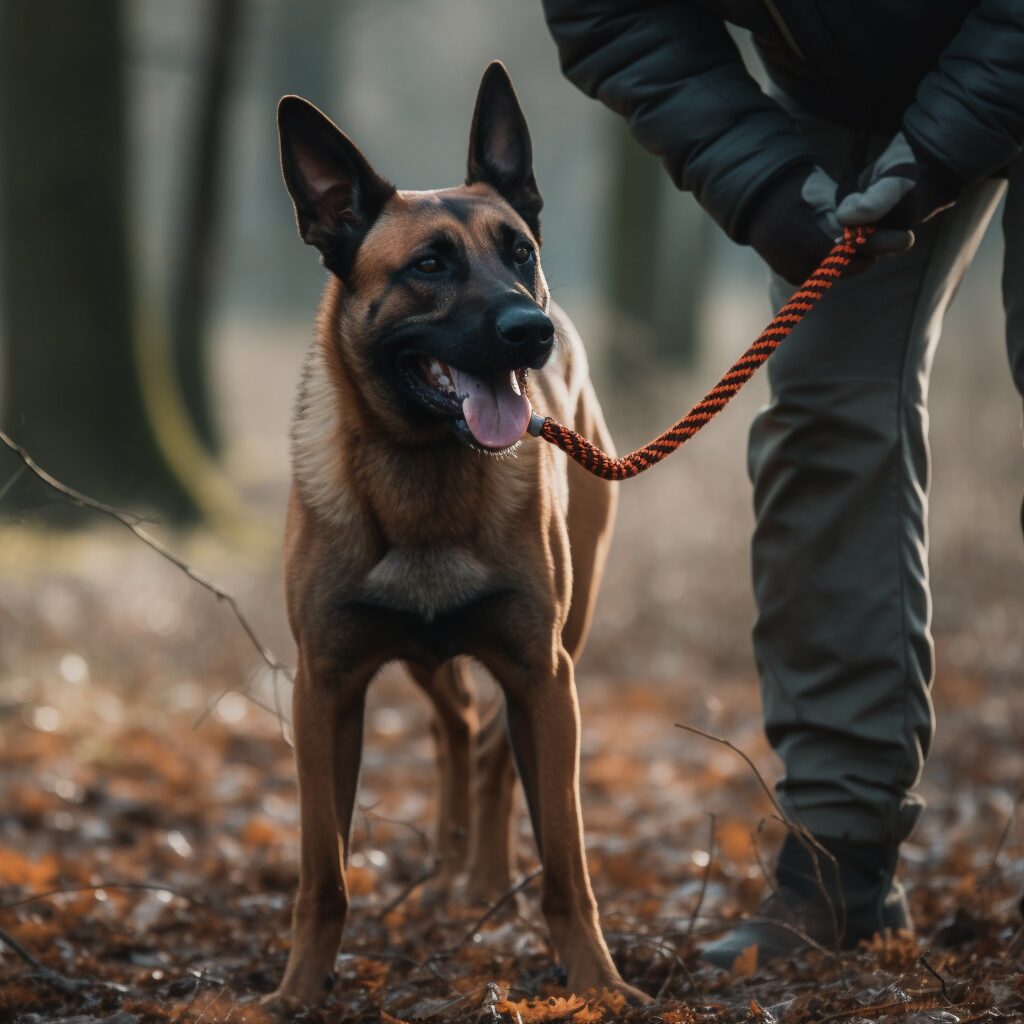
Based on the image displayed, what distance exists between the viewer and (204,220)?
14133mm

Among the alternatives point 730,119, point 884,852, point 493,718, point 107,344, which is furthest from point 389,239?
point 107,344

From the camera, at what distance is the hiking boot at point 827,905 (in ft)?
11.3

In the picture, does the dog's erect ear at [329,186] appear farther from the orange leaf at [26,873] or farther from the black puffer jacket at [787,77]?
the orange leaf at [26,873]

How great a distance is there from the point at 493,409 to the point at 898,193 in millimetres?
1008

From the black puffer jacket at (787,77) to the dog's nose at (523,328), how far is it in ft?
1.82

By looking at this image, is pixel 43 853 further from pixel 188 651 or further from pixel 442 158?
pixel 442 158

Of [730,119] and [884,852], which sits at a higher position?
[730,119]

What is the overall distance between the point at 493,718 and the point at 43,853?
1.58 meters

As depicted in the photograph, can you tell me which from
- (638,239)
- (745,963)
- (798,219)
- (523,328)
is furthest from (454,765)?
(638,239)

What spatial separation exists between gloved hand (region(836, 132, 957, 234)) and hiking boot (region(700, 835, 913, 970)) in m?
1.53

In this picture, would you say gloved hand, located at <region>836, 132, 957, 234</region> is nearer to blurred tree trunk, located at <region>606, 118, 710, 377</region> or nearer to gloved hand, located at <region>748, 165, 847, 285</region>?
gloved hand, located at <region>748, 165, 847, 285</region>

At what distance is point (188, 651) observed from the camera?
734 cm

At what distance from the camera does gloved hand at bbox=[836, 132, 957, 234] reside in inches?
120

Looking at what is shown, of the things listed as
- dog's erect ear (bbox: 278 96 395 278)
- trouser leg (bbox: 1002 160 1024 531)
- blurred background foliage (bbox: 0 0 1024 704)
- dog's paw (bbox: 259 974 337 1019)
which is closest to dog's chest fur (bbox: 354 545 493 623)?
dog's erect ear (bbox: 278 96 395 278)
